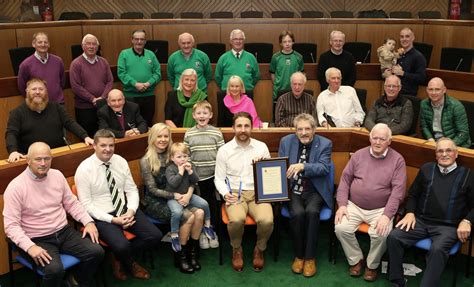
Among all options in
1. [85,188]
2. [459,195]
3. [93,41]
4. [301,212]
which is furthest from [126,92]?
[459,195]

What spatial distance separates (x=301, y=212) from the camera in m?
4.44

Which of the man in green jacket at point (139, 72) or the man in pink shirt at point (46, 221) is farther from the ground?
the man in green jacket at point (139, 72)

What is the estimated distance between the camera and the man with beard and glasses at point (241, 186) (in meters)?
4.44

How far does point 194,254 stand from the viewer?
4.56 metres

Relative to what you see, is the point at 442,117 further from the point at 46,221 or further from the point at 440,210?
the point at 46,221

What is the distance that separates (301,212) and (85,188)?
1767 millimetres

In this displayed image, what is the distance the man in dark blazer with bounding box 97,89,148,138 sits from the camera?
4883mm

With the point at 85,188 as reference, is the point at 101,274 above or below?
below

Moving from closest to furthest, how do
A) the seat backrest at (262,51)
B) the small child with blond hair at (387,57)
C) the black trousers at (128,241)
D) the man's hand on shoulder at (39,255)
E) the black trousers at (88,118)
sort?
the man's hand on shoulder at (39,255) → the black trousers at (128,241) → the black trousers at (88,118) → the small child with blond hair at (387,57) → the seat backrest at (262,51)

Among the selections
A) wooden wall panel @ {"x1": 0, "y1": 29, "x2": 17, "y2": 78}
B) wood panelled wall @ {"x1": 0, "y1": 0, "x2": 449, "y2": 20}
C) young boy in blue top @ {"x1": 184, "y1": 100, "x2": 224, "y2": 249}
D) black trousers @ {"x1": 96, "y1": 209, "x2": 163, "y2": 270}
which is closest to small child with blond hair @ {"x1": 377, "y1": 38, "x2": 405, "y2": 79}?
young boy in blue top @ {"x1": 184, "y1": 100, "x2": 224, "y2": 249}

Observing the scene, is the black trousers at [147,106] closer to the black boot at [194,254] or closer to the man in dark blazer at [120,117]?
the man in dark blazer at [120,117]

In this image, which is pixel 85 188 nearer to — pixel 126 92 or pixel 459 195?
pixel 126 92

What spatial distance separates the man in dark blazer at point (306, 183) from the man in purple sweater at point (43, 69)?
2.76 m

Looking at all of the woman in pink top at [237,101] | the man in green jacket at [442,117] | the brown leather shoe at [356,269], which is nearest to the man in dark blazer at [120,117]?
the woman in pink top at [237,101]
